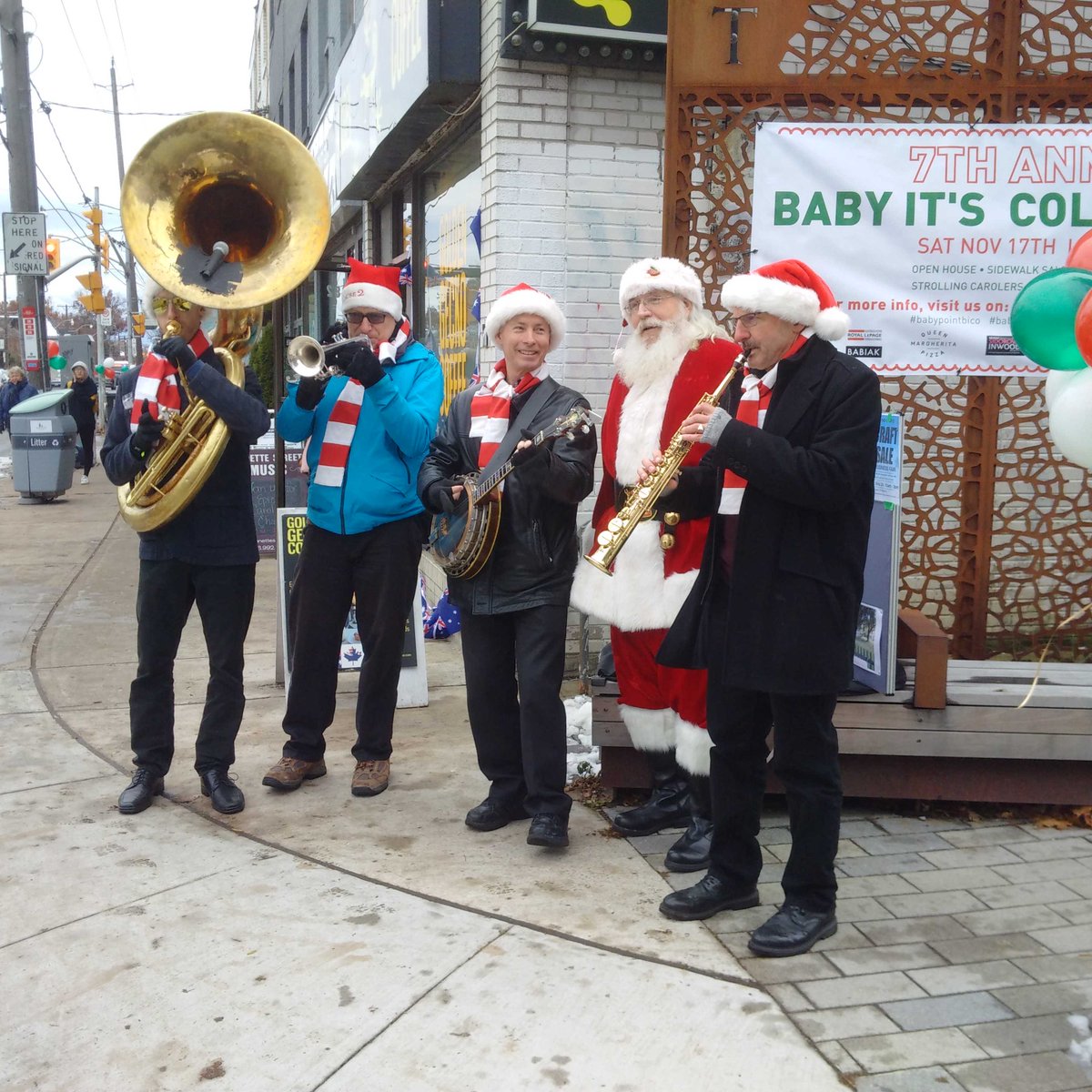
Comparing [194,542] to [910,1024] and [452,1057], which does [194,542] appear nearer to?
[452,1057]

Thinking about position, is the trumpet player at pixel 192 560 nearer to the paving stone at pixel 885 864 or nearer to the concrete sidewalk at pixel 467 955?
the concrete sidewalk at pixel 467 955

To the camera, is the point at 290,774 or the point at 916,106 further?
the point at 916,106

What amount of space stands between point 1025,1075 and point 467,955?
1.43 metres

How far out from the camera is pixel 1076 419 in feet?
9.55

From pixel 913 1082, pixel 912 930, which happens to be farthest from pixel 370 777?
pixel 913 1082

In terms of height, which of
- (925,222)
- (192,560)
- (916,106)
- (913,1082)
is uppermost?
(916,106)

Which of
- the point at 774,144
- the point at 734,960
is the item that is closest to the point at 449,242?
the point at 774,144

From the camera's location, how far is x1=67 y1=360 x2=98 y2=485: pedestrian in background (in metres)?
17.3

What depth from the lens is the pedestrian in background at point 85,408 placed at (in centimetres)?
1727

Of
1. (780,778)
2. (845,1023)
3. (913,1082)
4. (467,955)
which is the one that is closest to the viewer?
(913,1082)

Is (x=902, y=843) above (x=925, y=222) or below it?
below

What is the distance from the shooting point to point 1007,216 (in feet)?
15.7

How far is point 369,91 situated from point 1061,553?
5726 mm

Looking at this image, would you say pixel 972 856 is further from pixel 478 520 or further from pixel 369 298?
pixel 369 298
